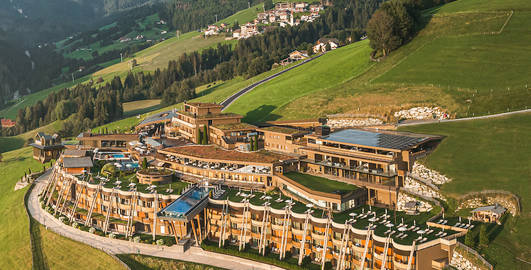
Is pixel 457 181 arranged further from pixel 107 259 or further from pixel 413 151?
pixel 107 259

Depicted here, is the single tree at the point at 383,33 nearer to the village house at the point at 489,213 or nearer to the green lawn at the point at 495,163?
the green lawn at the point at 495,163

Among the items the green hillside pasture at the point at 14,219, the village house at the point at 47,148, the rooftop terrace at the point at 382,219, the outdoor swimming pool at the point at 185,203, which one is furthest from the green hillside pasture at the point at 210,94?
the rooftop terrace at the point at 382,219

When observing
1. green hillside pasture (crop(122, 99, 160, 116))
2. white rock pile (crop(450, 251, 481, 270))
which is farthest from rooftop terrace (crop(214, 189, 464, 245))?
green hillside pasture (crop(122, 99, 160, 116))

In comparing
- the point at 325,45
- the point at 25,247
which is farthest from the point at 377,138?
the point at 325,45

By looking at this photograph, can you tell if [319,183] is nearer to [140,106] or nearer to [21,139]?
[140,106]

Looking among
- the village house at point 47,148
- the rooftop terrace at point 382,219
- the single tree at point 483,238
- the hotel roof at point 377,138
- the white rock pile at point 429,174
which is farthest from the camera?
the village house at point 47,148

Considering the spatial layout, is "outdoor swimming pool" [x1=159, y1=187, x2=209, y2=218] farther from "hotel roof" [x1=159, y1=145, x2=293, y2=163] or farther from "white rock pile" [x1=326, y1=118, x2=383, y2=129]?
"white rock pile" [x1=326, y1=118, x2=383, y2=129]
